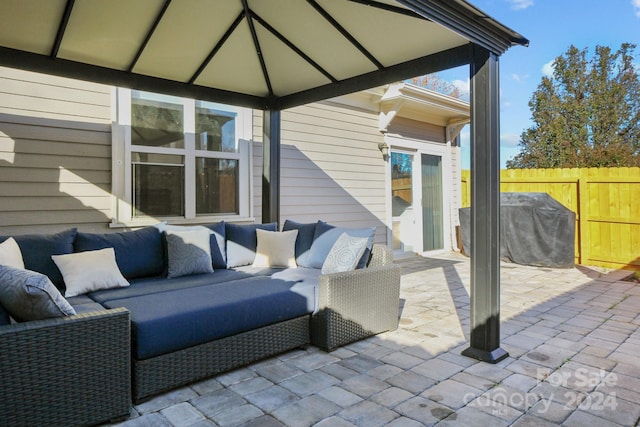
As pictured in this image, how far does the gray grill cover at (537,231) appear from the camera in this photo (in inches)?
254

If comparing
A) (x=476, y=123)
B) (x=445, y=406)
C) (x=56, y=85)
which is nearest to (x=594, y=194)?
(x=476, y=123)

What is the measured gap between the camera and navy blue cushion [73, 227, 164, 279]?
329 cm

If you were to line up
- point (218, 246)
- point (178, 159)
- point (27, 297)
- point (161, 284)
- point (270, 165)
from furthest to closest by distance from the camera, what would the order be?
point (270, 165)
point (178, 159)
point (218, 246)
point (161, 284)
point (27, 297)

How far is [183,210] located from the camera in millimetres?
4723

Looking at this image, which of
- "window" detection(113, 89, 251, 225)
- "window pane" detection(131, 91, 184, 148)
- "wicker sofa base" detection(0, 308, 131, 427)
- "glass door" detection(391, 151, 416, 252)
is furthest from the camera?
"glass door" detection(391, 151, 416, 252)

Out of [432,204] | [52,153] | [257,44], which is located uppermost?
[257,44]

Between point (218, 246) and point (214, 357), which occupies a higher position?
point (218, 246)

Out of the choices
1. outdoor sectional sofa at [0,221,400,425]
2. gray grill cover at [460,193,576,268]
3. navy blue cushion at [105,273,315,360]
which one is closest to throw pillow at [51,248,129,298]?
outdoor sectional sofa at [0,221,400,425]

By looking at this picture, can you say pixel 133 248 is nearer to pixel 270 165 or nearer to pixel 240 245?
pixel 240 245

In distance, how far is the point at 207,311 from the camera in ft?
8.47

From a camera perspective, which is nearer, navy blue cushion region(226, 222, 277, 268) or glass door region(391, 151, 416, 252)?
navy blue cushion region(226, 222, 277, 268)

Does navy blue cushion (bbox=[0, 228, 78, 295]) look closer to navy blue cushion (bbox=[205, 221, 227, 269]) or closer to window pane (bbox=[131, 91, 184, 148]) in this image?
navy blue cushion (bbox=[205, 221, 227, 269])

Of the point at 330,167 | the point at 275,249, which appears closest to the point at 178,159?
the point at 275,249

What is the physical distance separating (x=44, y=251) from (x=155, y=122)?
2024mm
